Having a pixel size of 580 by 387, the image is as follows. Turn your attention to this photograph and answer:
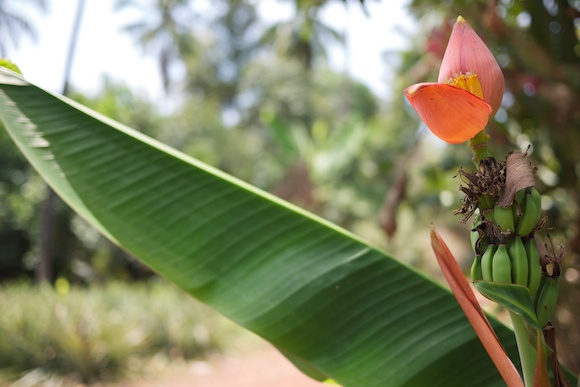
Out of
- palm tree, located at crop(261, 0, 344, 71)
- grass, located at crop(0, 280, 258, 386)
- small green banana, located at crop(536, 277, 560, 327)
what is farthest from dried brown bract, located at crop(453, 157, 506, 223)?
palm tree, located at crop(261, 0, 344, 71)

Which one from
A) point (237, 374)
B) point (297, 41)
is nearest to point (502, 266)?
point (237, 374)

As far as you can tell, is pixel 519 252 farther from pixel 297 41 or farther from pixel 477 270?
pixel 297 41

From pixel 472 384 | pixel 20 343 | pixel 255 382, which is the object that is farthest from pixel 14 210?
pixel 472 384

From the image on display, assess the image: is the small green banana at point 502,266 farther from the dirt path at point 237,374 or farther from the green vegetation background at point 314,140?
the dirt path at point 237,374

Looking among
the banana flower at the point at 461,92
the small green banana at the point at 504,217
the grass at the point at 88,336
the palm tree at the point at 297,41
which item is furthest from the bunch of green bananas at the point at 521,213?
the palm tree at the point at 297,41

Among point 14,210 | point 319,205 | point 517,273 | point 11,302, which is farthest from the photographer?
point 319,205

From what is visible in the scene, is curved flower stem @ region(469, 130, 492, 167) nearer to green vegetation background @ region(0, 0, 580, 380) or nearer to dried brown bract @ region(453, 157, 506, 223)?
dried brown bract @ region(453, 157, 506, 223)

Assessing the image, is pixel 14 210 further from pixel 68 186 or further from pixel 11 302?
pixel 68 186
